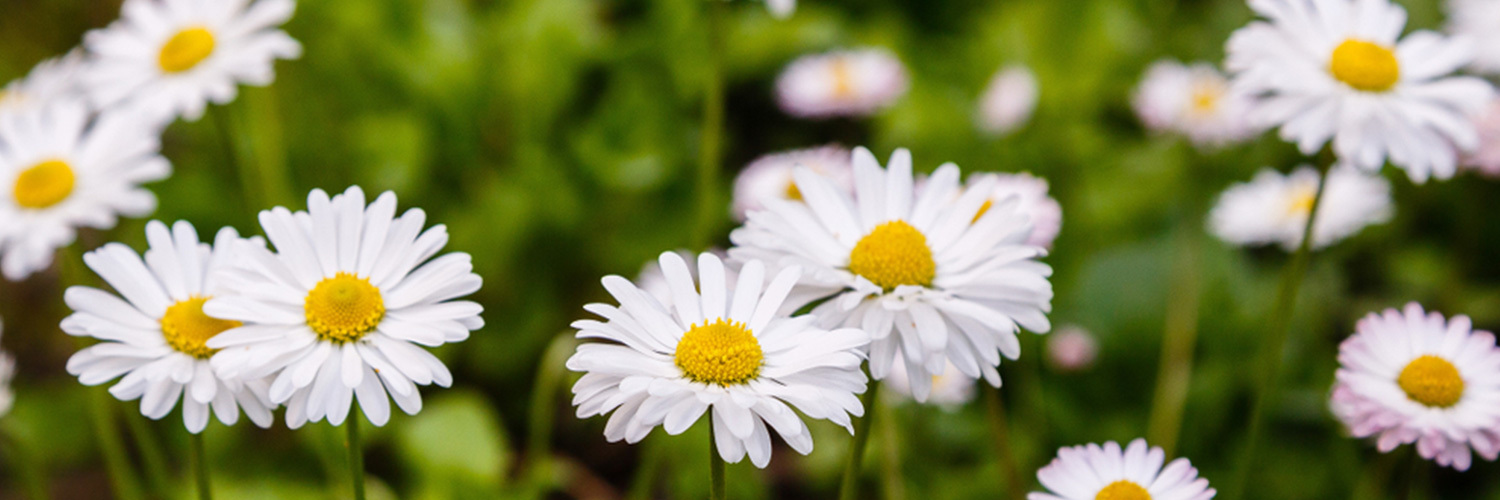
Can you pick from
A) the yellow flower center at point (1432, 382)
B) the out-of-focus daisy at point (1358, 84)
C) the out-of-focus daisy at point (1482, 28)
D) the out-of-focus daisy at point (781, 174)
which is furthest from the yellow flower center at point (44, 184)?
the out-of-focus daisy at point (1482, 28)

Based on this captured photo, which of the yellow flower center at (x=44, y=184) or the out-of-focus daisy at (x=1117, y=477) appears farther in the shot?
the yellow flower center at (x=44, y=184)

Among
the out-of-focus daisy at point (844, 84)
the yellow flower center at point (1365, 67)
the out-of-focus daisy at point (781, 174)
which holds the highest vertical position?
the out-of-focus daisy at point (844, 84)

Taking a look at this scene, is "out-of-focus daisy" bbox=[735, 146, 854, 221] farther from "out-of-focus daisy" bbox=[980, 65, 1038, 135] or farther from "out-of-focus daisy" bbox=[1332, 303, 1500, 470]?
"out-of-focus daisy" bbox=[1332, 303, 1500, 470]

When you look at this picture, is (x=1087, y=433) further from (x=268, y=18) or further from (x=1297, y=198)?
(x=268, y=18)

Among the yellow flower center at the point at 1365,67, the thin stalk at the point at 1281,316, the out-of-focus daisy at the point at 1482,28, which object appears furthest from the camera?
the out-of-focus daisy at the point at 1482,28

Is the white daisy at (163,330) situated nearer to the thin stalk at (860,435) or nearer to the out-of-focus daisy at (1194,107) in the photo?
the thin stalk at (860,435)

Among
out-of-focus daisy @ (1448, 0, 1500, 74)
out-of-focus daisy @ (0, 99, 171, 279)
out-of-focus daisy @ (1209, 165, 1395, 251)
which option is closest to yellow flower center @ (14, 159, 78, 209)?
out-of-focus daisy @ (0, 99, 171, 279)

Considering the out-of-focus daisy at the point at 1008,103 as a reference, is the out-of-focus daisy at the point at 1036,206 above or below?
below
